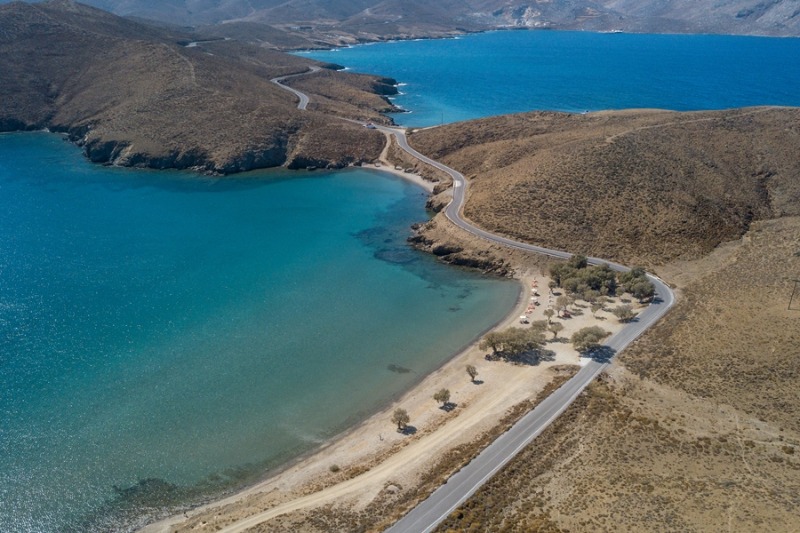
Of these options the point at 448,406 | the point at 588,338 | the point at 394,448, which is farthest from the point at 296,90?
the point at 394,448

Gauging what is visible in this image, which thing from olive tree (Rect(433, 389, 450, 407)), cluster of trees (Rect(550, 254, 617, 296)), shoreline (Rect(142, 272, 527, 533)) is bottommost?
shoreline (Rect(142, 272, 527, 533))

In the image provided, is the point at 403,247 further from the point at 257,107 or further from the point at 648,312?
the point at 257,107

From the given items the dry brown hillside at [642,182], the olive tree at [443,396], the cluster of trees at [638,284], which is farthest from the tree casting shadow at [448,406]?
the dry brown hillside at [642,182]

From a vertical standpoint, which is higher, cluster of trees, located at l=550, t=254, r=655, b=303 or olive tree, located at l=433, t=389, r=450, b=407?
cluster of trees, located at l=550, t=254, r=655, b=303

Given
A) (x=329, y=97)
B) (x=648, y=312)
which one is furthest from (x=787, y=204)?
(x=329, y=97)

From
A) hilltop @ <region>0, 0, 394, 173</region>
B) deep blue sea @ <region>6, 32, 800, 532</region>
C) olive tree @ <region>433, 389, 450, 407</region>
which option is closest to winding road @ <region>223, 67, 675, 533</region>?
olive tree @ <region>433, 389, 450, 407</region>

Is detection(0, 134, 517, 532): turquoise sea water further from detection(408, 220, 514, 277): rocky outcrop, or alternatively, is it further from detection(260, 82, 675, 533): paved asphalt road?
detection(260, 82, 675, 533): paved asphalt road

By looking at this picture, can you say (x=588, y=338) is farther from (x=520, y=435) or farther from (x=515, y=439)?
(x=515, y=439)

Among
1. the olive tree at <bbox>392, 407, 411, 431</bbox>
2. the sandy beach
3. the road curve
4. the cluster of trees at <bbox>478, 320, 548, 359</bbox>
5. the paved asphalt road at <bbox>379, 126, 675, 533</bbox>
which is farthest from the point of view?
the road curve

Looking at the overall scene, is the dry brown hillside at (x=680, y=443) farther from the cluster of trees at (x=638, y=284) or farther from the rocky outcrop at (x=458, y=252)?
the rocky outcrop at (x=458, y=252)
